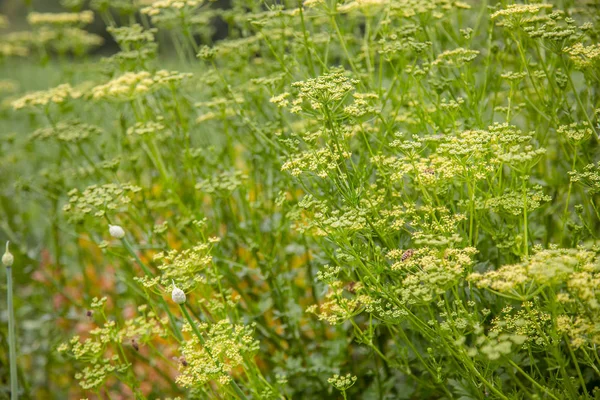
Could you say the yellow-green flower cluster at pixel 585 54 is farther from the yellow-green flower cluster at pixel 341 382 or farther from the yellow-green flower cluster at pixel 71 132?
the yellow-green flower cluster at pixel 71 132

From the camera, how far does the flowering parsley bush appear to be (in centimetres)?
181

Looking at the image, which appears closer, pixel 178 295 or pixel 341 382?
pixel 178 295

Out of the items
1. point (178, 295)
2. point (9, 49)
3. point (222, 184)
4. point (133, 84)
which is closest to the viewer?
point (178, 295)

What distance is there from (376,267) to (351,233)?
14 cm

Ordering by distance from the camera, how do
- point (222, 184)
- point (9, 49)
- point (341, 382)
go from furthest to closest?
point (9, 49) < point (222, 184) < point (341, 382)

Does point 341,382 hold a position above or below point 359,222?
below

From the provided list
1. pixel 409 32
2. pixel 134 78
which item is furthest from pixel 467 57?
pixel 134 78

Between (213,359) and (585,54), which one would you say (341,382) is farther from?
(585,54)

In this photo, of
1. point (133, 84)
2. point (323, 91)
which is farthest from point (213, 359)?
point (133, 84)

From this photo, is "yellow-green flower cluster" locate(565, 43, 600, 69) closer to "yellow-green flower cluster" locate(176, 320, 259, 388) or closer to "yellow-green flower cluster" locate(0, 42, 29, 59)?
"yellow-green flower cluster" locate(176, 320, 259, 388)

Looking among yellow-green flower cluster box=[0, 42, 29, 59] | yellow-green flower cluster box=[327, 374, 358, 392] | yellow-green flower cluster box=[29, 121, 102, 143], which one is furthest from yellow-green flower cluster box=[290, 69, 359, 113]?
yellow-green flower cluster box=[0, 42, 29, 59]

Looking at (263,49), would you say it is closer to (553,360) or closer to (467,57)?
(467,57)

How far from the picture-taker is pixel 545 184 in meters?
2.58

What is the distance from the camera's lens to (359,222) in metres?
1.82
